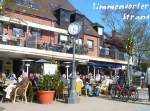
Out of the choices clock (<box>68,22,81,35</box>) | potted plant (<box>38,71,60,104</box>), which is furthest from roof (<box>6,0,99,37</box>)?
potted plant (<box>38,71,60,104</box>)

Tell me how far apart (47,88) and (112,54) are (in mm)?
30518

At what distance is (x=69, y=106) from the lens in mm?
15430

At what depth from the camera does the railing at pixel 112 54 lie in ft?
145

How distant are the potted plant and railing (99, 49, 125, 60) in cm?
2746

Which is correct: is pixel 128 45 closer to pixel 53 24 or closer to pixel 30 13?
pixel 53 24

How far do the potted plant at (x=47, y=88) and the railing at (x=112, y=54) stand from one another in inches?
1081

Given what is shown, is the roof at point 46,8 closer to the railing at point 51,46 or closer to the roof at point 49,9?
the roof at point 49,9

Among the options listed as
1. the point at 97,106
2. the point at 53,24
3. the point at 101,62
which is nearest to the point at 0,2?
the point at 97,106

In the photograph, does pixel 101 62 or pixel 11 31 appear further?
pixel 101 62

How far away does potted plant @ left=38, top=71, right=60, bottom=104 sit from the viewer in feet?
53.2

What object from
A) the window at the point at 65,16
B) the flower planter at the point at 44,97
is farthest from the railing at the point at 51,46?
the flower planter at the point at 44,97

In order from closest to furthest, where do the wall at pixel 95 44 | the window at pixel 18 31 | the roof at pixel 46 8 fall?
the window at pixel 18 31
the roof at pixel 46 8
the wall at pixel 95 44

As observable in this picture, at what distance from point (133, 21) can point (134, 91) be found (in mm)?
28030

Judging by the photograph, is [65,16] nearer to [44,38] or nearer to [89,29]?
[89,29]
